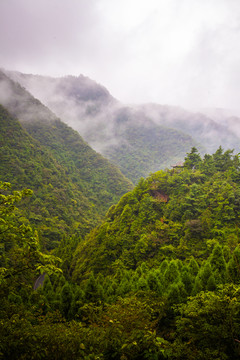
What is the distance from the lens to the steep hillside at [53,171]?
69438 mm

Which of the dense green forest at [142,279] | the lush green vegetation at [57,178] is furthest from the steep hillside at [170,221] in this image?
the lush green vegetation at [57,178]

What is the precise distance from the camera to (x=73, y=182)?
319 ft

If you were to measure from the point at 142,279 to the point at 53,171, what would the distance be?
77545mm

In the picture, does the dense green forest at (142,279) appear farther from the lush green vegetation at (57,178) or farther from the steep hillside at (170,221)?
the lush green vegetation at (57,178)

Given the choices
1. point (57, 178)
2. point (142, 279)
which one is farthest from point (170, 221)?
point (57, 178)

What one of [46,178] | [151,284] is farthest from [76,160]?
[151,284]

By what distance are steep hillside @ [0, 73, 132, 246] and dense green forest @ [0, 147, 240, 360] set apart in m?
15.4

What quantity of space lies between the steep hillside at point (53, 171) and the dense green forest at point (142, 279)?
604 inches

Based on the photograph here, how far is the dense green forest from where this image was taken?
250 inches

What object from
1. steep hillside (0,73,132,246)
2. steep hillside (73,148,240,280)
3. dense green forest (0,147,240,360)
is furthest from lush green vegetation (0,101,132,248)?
steep hillside (73,148,240,280)

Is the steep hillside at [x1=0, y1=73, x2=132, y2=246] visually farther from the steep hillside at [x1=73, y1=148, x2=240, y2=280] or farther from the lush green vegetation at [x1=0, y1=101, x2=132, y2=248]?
the steep hillside at [x1=73, y1=148, x2=240, y2=280]

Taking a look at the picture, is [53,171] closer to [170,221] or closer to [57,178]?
[57,178]

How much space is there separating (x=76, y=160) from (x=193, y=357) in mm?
109842

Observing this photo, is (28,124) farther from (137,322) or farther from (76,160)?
(137,322)
